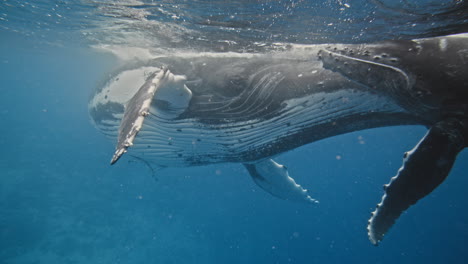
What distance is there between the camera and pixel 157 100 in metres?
5.35

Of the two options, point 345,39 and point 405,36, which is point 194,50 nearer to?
point 345,39

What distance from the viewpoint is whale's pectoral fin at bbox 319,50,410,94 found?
3725 mm

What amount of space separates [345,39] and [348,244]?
3675 cm

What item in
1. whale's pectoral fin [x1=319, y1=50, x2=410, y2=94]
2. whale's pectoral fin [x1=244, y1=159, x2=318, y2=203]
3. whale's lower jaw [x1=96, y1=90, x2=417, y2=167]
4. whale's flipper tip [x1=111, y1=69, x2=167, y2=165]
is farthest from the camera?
whale's pectoral fin [x1=244, y1=159, x2=318, y2=203]

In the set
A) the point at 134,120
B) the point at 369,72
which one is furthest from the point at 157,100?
the point at 369,72

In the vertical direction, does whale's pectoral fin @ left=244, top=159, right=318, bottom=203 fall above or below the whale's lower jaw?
below

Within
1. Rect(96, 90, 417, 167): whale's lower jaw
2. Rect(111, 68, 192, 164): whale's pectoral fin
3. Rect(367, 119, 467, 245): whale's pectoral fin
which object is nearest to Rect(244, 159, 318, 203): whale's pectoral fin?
Rect(96, 90, 417, 167): whale's lower jaw

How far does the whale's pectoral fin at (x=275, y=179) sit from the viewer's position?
7.86 m

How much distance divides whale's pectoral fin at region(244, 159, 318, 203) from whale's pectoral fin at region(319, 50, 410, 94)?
4237 millimetres

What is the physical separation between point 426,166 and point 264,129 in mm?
2528

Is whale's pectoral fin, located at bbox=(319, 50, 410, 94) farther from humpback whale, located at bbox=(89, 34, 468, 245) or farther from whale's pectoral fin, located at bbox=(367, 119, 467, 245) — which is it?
whale's pectoral fin, located at bbox=(367, 119, 467, 245)

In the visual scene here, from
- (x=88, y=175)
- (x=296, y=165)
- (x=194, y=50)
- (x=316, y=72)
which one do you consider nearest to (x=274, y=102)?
(x=316, y=72)

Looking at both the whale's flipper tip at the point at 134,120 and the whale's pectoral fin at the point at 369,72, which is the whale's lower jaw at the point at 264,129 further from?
the whale's flipper tip at the point at 134,120

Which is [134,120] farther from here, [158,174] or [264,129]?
[158,174]
